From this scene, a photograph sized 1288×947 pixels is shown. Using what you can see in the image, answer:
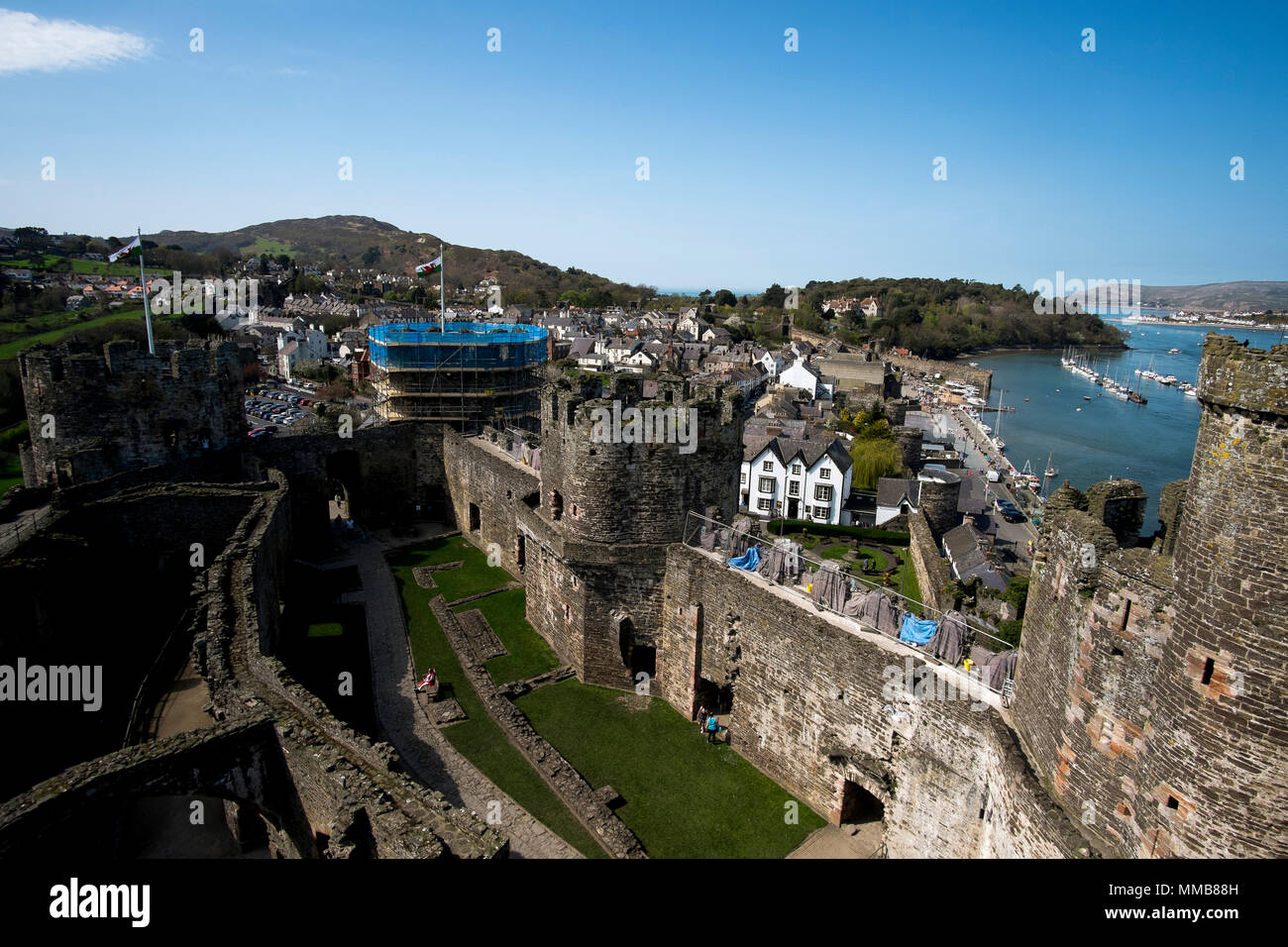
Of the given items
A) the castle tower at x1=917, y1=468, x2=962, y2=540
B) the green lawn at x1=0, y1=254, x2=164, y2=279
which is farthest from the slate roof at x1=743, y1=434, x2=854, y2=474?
the green lawn at x1=0, y1=254, x2=164, y2=279

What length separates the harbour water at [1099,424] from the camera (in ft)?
194

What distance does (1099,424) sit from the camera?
3068 inches

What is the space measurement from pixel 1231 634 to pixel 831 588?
6.92 m

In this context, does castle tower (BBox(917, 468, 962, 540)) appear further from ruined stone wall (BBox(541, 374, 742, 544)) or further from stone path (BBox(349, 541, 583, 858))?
stone path (BBox(349, 541, 583, 858))

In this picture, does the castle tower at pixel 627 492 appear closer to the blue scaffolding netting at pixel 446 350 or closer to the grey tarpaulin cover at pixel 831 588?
the grey tarpaulin cover at pixel 831 588

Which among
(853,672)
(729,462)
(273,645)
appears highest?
(729,462)

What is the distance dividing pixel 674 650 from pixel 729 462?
4479 mm

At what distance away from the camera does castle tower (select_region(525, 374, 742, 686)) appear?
15648mm

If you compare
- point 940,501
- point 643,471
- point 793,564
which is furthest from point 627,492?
point 940,501

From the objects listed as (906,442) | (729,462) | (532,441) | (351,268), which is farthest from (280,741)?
(351,268)

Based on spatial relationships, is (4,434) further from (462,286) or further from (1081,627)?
(462,286)

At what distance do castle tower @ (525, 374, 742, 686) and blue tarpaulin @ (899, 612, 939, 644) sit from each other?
5.64 metres
